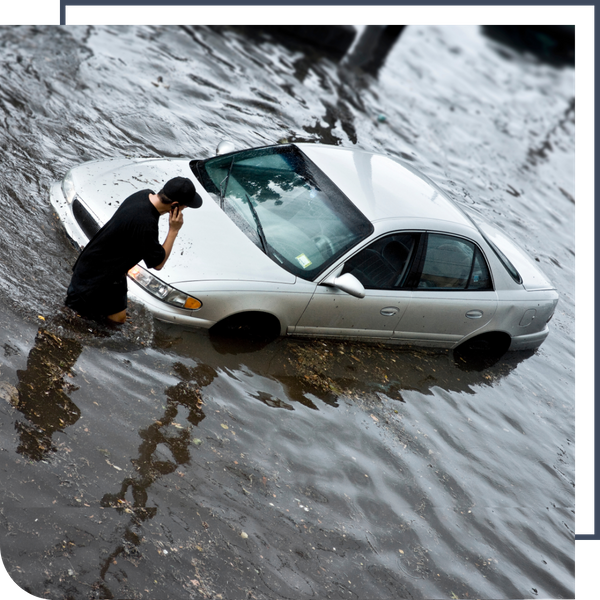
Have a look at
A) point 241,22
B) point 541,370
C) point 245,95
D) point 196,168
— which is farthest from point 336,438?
point 241,22

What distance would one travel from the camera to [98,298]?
17.2ft

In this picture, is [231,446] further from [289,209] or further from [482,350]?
[482,350]

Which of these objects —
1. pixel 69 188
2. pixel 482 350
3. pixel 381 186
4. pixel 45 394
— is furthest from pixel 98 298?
pixel 482 350

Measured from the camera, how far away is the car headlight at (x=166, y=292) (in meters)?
5.62

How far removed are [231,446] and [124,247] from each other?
1.81 m

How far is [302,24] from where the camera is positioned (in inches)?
616

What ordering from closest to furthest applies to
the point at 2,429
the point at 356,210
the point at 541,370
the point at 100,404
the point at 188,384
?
1. the point at 2,429
2. the point at 100,404
3. the point at 188,384
4. the point at 356,210
5. the point at 541,370

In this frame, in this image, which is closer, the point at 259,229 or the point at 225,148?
the point at 259,229

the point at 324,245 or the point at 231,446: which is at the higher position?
the point at 324,245

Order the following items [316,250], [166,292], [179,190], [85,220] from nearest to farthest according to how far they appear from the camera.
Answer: [179,190]
[166,292]
[85,220]
[316,250]

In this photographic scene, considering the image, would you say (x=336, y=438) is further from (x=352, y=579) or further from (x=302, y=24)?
(x=302, y=24)

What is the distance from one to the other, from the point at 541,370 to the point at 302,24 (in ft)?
36.5

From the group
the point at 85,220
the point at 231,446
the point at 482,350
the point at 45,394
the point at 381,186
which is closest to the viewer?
the point at 45,394

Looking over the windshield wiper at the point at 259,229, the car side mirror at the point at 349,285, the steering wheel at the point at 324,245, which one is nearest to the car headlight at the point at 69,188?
the windshield wiper at the point at 259,229
